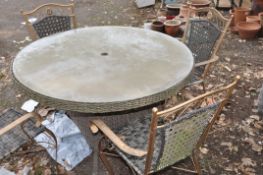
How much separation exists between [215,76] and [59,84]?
2650mm

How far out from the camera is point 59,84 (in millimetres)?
2238

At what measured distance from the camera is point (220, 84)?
13.5 ft

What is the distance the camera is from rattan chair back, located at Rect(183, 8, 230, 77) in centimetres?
319

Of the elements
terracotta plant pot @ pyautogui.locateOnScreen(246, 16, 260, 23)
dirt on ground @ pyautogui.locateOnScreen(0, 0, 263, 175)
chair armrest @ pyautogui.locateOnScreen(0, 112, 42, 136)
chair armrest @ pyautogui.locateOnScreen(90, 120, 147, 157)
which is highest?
terracotta plant pot @ pyautogui.locateOnScreen(246, 16, 260, 23)

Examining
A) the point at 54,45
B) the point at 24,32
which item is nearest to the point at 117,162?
the point at 54,45

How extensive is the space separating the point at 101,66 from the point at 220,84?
216 centimetres

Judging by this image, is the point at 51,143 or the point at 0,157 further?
the point at 51,143

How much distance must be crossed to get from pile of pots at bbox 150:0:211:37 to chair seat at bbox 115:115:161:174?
270 cm

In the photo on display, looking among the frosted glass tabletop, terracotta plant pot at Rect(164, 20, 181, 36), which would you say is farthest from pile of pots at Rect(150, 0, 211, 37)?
the frosted glass tabletop

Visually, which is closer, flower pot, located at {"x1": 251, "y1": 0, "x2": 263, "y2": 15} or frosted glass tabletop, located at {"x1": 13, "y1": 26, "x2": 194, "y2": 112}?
frosted glass tabletop, located at {"x1": 13, "y1": 26, "x2": 194, "y2": 112}

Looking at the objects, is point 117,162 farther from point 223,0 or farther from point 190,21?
point 223,0

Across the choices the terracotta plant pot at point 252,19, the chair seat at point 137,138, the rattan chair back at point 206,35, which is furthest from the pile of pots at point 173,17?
the chair seat at point 137,138

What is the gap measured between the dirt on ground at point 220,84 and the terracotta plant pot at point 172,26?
0.81 m

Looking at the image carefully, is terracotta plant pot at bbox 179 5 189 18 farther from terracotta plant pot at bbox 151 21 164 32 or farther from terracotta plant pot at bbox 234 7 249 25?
terracotta plant pot at bbox 234 7 249 25
